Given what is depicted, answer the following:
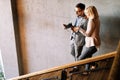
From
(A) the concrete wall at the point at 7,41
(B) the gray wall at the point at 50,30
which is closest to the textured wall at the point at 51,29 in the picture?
(B) the gray wall at the point at 50,30

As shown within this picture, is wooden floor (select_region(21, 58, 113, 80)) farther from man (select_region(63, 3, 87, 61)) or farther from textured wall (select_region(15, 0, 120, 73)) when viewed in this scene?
textured wall (select_region(15, 0, 120, 73))

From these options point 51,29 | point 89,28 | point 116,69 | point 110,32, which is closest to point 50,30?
point 51,29

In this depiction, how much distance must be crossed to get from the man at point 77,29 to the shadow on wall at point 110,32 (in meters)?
0.54

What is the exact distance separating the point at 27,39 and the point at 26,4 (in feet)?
2.98

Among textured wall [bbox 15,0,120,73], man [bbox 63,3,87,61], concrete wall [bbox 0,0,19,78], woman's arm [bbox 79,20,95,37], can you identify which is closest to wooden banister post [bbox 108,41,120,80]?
woman's arm [bbox 79,20,95,37]

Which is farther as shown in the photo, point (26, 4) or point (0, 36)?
point (0, 36)

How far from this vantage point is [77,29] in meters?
3.90

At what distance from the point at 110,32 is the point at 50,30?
1452 millimetres

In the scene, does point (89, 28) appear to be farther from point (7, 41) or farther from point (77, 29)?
point (7, 41)

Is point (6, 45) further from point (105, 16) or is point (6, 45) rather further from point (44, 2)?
point (105, 16)

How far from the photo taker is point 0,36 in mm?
5711

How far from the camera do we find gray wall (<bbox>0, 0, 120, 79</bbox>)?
4223 mm

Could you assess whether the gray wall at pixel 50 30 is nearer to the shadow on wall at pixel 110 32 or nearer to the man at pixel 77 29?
the shadow on wall at pixel 110 32

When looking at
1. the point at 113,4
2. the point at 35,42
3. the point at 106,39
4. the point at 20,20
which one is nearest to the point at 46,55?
the point at 35,42
